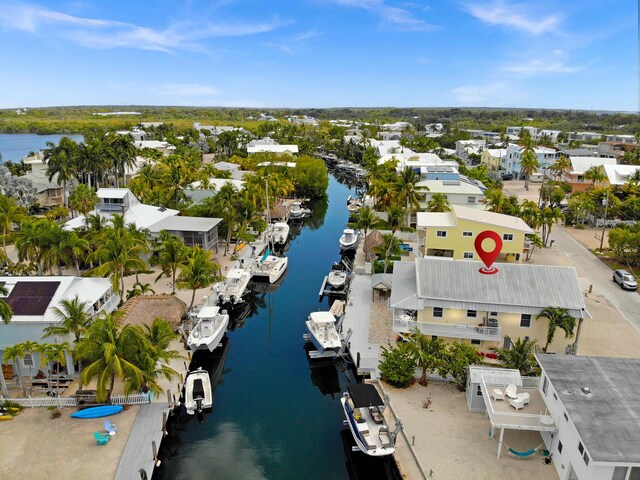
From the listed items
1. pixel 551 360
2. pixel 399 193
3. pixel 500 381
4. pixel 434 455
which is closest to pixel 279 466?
pixel 434 455

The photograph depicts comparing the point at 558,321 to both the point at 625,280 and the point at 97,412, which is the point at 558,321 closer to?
the point at 625,280

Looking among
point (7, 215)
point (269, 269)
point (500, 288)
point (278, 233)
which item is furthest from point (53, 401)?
point (278, 233)

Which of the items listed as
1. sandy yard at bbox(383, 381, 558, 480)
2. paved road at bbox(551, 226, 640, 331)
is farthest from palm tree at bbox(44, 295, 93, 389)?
paved road at bbox(551, 226, 640, 331)

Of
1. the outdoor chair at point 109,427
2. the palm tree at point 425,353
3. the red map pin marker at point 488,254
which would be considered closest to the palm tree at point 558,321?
the red map pin marker at point 488,254

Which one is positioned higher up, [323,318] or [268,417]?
[323,318]

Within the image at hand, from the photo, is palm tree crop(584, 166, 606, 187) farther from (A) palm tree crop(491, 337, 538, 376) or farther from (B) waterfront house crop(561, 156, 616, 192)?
(A) palm tree crop(491, 337, 538, 376)

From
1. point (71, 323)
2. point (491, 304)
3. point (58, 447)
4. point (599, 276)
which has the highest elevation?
point (71, 323)
